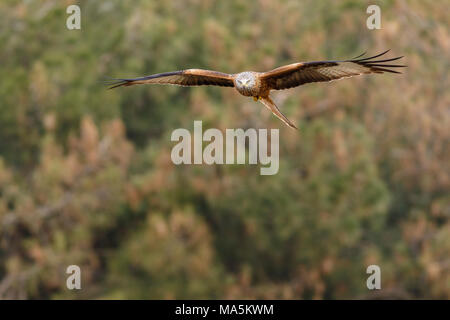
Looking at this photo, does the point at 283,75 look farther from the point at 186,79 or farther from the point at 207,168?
the point at 207,168

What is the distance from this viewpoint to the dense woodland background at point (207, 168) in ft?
38.3

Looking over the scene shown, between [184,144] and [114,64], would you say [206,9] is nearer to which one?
[114,64]

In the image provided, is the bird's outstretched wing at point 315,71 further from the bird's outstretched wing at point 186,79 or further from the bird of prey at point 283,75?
the bird's outstretched wing at point 186,79

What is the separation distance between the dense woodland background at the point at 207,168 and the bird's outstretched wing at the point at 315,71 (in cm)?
595

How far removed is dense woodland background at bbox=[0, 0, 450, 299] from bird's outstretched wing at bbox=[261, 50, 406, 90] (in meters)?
5.95

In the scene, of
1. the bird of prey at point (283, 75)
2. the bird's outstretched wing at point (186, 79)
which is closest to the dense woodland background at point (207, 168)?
the bird's outstretched wing at point (186, 79)

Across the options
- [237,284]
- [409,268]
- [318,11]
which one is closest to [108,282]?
[237,284]

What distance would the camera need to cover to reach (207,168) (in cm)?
1170

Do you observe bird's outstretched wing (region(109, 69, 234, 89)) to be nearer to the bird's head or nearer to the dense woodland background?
the bird's head

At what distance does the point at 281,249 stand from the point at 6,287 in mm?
3952

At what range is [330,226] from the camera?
12.1 m

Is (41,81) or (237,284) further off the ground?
(41,81)

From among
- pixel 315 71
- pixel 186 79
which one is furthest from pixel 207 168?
pixel 315 71
